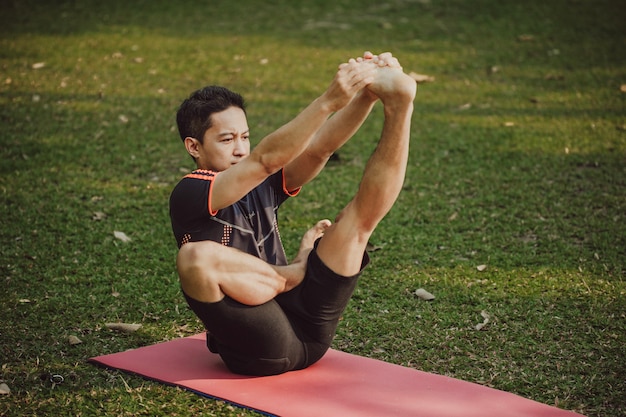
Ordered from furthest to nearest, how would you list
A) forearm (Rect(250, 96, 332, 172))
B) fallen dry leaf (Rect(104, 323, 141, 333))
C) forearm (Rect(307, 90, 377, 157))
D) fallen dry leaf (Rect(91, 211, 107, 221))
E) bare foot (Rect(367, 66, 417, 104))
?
fallen dry leaf (Rect(91, 211, 107, 221)), fallen dry leaf (Rect(104, 323, 141, 333)), forearm (Rect(307, 90, 377, 157)), bare foot (Rect(367, 66, 417, 104)), forearm (Rect(250, 96, 332, 172))

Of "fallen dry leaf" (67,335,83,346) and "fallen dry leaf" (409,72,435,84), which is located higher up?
"fallen dry leaf" (409,72,435,84)

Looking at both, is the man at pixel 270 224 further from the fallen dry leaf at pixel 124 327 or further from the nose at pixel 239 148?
the fallen dry leaf at pixel 124 327

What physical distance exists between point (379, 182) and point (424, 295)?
1.27 meters

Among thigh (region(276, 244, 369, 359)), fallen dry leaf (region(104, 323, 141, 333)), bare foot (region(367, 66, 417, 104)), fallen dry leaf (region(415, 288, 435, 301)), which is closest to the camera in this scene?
bare foot (region(367, 66, 417, 104))

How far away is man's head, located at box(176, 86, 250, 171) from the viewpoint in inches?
132

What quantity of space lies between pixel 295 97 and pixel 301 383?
16.3 feet

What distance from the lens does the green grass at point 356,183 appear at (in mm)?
3597

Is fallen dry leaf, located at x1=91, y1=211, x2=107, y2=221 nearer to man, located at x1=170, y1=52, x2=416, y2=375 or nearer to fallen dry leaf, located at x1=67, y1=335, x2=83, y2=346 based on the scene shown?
fallen dry leaf, located at x1=67, y1=335, x2=83, y2=346

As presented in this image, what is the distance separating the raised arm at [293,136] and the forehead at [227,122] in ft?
1.20

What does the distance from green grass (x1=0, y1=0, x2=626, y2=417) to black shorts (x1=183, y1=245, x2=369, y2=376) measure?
238 millimetres

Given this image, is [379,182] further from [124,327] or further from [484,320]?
[124,327]

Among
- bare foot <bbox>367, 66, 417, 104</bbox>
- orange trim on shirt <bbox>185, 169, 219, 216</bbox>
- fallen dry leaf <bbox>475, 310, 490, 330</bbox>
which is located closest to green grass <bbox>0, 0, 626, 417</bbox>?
fallen dry leaf <bbox>475, 310, 490, 330</bbox>

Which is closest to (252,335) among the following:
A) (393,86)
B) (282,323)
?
(282,323)

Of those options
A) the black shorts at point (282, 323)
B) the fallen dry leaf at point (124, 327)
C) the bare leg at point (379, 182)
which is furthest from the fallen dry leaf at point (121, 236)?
the bare leg at point (379, 182)
